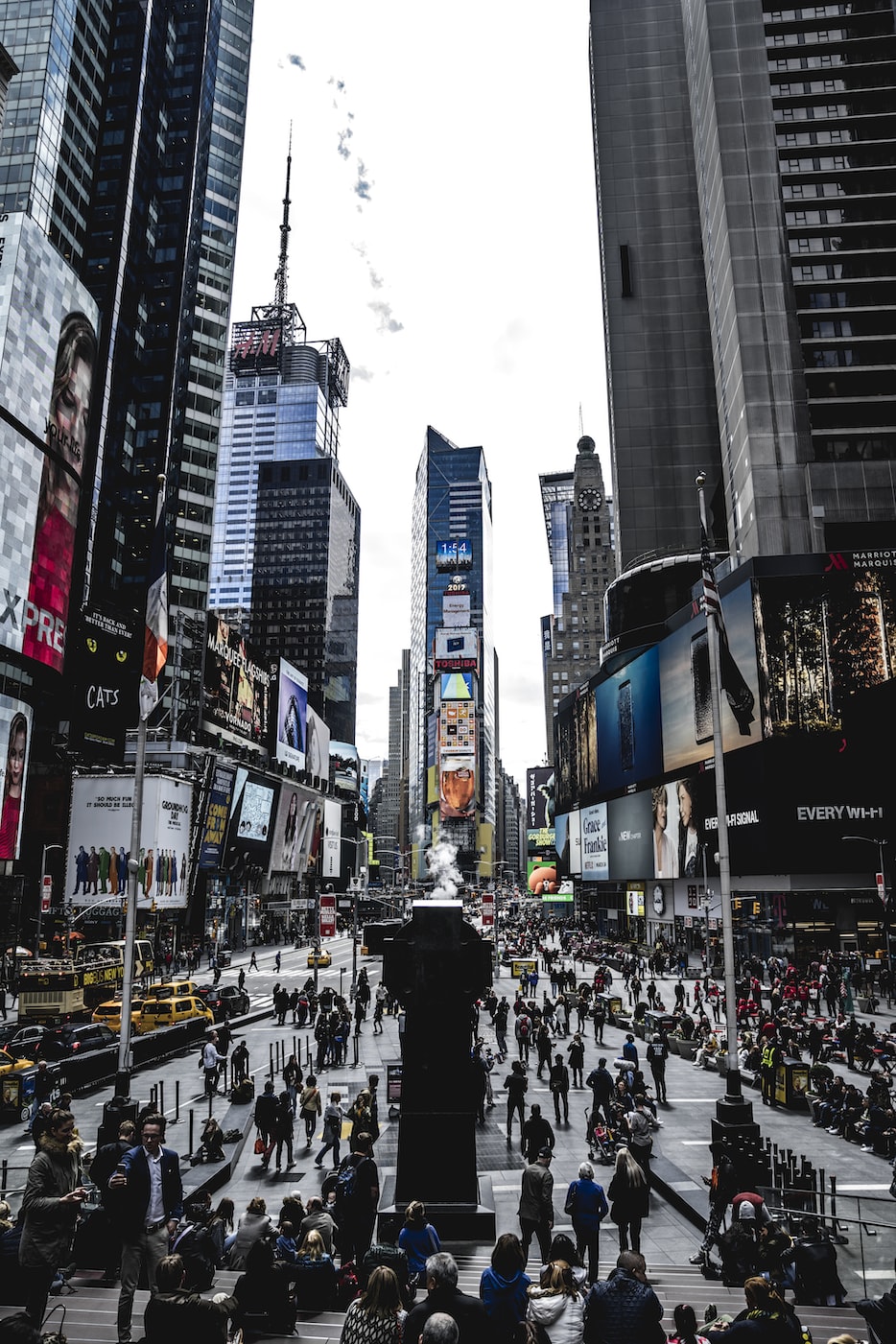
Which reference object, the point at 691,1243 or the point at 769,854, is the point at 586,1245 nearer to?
the point at 691,1243

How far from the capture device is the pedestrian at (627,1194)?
11.0m

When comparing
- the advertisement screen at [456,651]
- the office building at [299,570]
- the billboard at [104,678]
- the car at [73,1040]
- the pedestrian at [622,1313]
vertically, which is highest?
the office building at [299,570]

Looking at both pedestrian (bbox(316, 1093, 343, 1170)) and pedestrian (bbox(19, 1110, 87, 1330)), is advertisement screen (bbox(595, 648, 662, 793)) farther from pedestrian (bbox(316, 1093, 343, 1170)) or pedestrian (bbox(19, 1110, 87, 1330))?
pedestrian (bbox(19, 1110, 87, 1330))

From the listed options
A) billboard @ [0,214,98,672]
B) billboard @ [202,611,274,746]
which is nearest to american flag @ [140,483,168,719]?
billboard @ [0,214,98,672]

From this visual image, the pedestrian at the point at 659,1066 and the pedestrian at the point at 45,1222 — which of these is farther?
the pedestrian at the point at 659,1066

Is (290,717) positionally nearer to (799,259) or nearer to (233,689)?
(233,689)

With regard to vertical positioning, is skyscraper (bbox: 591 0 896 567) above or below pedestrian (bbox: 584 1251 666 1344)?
above

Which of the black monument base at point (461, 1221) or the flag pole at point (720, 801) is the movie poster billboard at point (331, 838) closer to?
the flag pole at point (720, 801)

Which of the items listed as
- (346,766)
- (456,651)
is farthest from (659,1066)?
(346,766)

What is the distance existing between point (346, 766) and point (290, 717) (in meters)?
85.4

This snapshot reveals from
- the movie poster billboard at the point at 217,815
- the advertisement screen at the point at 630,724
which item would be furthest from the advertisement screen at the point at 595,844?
the movie poster billboard at the point at 217,815

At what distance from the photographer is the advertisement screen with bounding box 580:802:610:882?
93375 mm

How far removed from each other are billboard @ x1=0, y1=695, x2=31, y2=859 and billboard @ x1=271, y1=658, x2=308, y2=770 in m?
40.0

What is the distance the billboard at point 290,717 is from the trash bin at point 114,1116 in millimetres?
79565
